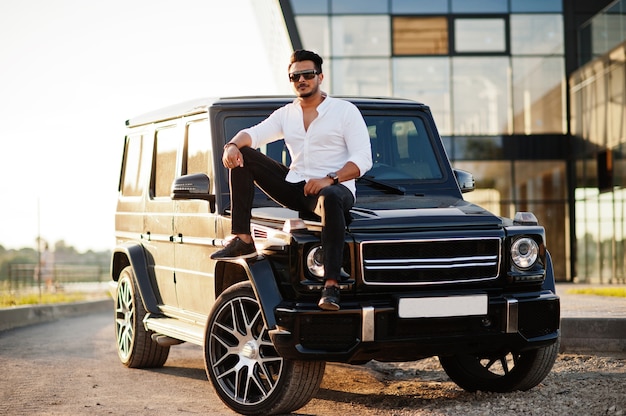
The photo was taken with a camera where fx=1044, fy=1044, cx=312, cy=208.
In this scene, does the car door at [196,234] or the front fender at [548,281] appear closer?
the front fender at [548,281]

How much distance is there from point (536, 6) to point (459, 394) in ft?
86.7

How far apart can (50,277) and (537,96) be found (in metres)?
15.8

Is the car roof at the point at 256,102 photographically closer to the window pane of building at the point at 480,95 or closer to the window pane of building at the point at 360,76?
the window pane of building at the point at 360,76

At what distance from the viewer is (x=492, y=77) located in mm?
31703

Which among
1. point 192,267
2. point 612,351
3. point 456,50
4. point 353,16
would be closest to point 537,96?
point 456,50

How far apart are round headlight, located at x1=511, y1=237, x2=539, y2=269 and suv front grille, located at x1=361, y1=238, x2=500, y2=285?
13 cm

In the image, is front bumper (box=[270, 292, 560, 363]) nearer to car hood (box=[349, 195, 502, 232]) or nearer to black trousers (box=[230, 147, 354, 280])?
car hood (box=[349, 195, 502, 232])

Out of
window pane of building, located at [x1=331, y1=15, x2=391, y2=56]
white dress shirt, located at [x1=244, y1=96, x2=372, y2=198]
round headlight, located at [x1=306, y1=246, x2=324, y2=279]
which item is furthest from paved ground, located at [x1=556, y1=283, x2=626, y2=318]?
window pane of building, located at [x1=331, y1=15, x2=391, y2=56]

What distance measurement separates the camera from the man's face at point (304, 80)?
655 cm

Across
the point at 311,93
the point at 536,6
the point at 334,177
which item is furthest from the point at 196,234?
the point at 536,6

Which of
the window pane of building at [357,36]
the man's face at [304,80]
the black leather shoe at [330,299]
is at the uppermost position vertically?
the window pane of building at [357,36]

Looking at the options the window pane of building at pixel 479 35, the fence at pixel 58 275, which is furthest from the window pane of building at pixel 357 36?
the fence at pixel 58 275

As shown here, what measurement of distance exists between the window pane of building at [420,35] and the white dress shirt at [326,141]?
83.4ft

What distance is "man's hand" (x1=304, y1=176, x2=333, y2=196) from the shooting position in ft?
20.2
